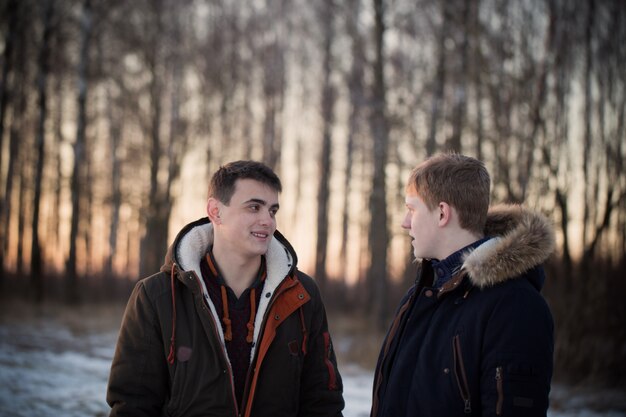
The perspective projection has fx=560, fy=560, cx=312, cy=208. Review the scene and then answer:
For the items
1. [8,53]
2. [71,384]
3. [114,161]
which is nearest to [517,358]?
[71,384]

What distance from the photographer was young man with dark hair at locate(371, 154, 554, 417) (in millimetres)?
2041

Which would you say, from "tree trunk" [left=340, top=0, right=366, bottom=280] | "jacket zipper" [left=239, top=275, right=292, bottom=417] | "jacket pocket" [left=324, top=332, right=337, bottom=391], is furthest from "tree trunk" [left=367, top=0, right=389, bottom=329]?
"jacket zipper" [left=239, top=275, right=292, bottom=417]

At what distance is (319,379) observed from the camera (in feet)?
9.87

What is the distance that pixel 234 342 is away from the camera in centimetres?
293

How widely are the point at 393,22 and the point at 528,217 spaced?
10.9 metres

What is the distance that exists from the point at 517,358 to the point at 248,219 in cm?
164

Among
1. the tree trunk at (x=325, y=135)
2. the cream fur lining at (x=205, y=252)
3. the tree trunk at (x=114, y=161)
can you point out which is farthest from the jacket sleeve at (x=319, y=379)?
the tree trunk at (x=114, y=161)

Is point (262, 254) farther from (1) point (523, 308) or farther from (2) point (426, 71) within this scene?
(2) point (426, 71)

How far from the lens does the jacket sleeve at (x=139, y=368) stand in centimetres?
272

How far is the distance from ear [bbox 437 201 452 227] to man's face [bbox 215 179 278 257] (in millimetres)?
1070

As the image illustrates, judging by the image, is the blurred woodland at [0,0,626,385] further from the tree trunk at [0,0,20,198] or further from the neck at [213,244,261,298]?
the neck at [213,244,261,298]

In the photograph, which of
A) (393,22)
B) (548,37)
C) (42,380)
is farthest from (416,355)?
(393,22)

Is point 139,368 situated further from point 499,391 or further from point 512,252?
point 512,252

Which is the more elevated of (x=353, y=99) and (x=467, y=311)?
(x=353, y=99)
